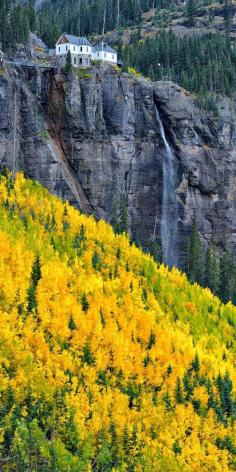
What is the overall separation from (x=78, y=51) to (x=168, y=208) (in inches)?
1354

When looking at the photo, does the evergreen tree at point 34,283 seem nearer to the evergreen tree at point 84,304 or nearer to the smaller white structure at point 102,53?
the evergreen tree at point 84,304

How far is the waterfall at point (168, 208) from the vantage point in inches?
6171

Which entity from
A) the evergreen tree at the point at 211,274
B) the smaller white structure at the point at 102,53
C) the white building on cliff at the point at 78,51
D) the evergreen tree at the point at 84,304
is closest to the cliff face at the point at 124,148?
the smaller white structure at the point at 102,53

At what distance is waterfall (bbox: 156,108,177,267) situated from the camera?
157 meters

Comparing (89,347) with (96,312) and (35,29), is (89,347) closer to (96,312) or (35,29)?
(96,312)

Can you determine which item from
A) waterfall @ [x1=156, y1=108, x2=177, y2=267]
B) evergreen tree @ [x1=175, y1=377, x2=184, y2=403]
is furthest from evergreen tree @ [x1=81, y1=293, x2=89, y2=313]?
waterfall @ [x1=156, y1=108, x2=177, y2=267]

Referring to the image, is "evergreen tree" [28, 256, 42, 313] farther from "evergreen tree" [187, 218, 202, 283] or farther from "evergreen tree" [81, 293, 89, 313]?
"evergreen tree" [187, 218, 202, 283]

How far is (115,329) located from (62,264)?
1558cm

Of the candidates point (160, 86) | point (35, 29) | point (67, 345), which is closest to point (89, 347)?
point (67, 345)

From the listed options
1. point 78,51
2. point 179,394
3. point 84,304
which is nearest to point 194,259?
point 84,304

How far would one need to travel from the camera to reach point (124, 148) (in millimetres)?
152750

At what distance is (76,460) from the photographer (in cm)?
7862

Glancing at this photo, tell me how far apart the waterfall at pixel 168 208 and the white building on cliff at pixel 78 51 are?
1575 centimetres

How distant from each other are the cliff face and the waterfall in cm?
19
